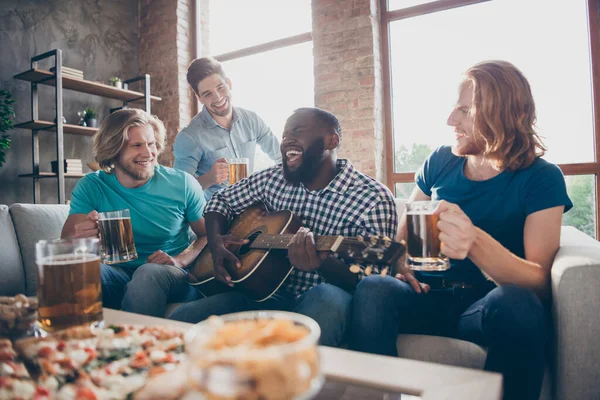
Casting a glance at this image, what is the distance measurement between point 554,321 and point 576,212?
114 inches

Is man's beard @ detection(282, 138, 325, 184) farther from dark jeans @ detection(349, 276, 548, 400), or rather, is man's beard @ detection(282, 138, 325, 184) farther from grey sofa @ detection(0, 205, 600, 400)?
grey sofa @ detection(0, 205, 600, 400)

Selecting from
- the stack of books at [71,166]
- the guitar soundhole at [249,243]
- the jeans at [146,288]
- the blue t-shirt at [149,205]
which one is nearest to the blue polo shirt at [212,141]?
the blue t-shirt at [149,205]

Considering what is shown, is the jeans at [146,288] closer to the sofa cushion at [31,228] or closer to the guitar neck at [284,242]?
the guitar neck at [284,242]

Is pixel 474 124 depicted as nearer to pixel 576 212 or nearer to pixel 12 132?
pixel 576 212

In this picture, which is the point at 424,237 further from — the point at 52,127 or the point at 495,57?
the point at 52,127

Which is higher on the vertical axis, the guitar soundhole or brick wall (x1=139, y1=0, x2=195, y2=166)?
brick wall (x1=139, y1=0, x2=195, y2=166)

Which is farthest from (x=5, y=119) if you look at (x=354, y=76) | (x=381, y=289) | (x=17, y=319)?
(x=381, y=289)

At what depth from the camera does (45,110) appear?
497cm

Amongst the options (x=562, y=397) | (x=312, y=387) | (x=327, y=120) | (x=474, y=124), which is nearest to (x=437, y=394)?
(x=312, y=387)

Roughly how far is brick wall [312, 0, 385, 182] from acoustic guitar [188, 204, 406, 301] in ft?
7.68

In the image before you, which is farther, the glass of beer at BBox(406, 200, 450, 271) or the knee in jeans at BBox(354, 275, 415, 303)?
the knee in jeans at BBox(354, 275, 415, 303)

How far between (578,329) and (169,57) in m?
5.33

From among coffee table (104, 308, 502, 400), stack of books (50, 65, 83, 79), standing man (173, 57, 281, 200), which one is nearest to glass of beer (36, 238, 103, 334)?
coffee table (104, 308, 502, 400)

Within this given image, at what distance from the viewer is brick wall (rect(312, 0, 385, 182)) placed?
13.4 ft
